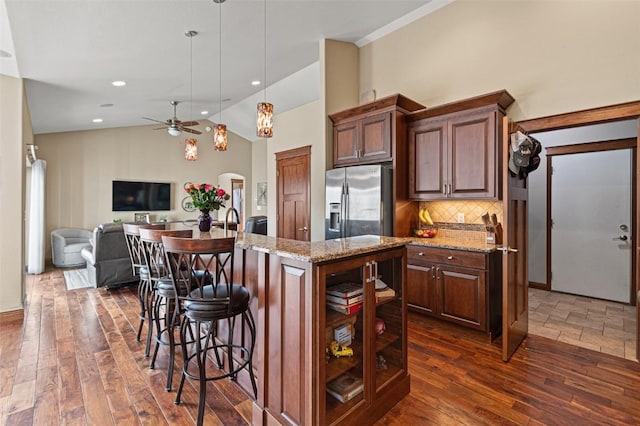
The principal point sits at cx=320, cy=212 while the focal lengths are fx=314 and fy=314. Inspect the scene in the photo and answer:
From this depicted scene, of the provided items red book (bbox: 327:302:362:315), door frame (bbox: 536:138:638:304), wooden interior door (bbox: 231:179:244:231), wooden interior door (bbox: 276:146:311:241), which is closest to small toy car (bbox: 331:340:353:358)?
red book (bbox: 327:302:362:315)

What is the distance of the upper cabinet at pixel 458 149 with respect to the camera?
3.12m

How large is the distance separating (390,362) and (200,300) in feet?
4.38

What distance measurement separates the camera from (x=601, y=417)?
6.39 feet

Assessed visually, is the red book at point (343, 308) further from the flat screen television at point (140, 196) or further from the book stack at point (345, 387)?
the flat screen television at point (140, 196)

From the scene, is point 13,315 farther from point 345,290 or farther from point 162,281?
point 345,290

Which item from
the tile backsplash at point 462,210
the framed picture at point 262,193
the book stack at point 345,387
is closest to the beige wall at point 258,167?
the framed picture at point 262,193

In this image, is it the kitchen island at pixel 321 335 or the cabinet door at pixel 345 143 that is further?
the cabinet door at pixel 345 143

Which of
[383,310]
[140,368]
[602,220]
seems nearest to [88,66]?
[140,368]

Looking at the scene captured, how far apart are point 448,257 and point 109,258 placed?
15.9 feet

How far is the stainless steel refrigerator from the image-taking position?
3.61 meters

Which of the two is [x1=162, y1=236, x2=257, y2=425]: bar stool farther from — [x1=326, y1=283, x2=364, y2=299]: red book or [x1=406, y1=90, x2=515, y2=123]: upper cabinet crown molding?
[x1=406, y1=90, x2=515, y2=123]: upper cabinet crown molding

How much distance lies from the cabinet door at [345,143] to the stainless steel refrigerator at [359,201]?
221mm

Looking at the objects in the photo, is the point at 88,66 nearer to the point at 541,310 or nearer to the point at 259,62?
the point at 259,62

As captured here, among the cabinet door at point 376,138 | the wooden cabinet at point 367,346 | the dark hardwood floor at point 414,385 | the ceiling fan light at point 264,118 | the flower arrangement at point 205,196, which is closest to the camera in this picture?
the wooden cabinet at point 367,346
